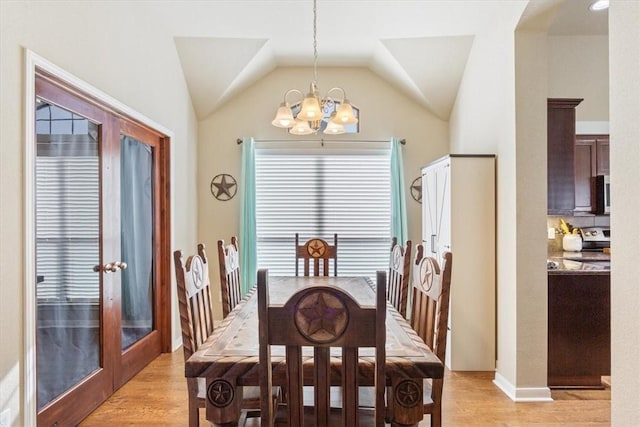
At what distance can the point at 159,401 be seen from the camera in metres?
2.95

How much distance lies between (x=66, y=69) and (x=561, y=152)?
398 cm

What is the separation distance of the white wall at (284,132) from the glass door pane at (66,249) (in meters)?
2.13

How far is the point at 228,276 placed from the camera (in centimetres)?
274

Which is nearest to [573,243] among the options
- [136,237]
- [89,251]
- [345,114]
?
[345,114]

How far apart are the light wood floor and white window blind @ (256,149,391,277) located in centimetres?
197

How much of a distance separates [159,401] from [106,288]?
0.90 metres

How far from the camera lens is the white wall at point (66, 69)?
1951mm

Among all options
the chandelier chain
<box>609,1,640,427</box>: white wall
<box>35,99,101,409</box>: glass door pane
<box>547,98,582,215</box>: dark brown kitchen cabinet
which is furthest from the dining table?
the chandelier chain

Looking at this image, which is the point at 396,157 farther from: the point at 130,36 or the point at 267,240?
the point at 130,36

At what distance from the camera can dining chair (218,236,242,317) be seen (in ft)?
8.69

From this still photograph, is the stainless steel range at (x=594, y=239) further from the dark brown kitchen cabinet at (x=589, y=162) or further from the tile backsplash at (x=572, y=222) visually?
the dark brown kitchen cabinet at (x=589, y=162)

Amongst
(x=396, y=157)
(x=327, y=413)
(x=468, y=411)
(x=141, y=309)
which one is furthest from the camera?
(x=396, y=157)

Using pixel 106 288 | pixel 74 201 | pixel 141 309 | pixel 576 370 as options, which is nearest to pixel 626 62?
pixel 576 370

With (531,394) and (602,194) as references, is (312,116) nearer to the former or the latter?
→ (531,394)
